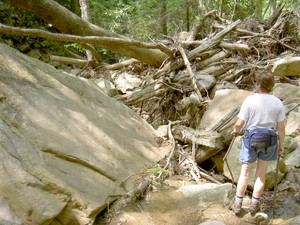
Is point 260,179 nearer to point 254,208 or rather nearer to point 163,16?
point 254,208

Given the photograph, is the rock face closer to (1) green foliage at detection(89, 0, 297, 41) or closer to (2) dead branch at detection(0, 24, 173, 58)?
(2) dead branch at detection(0, 24, 173, 58)

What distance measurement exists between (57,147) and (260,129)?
2.46 metres

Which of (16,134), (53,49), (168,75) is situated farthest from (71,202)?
(53,49)

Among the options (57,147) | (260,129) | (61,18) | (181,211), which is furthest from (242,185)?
(61,18)

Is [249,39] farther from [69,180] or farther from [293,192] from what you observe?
[69,180]

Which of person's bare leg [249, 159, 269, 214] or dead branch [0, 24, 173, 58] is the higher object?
dead branch [0, 24, 173, 58]

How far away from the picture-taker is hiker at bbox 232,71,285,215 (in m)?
3.32

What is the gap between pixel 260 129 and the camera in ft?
10.9

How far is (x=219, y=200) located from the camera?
152 inches

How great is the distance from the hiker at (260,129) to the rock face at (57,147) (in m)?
1.65

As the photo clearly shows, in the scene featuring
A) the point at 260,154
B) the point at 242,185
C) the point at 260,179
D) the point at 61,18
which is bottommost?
the point at 242,185

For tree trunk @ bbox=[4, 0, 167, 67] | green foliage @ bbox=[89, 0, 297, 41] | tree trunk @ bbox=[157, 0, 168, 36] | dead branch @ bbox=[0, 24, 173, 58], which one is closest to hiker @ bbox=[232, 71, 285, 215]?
dead branch @ bbox=[0, 24, 173, 58]

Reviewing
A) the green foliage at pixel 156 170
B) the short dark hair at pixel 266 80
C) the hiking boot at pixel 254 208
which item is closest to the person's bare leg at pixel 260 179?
the hiking boot at pixel 254 208

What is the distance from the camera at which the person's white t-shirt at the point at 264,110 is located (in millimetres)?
3311
